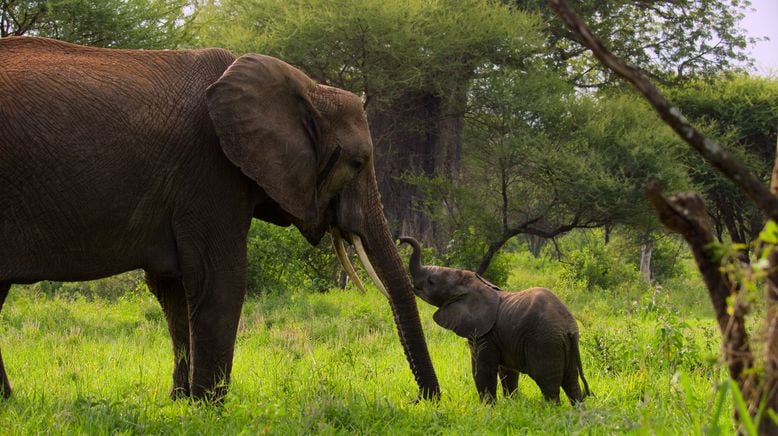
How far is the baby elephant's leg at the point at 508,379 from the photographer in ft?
21.0

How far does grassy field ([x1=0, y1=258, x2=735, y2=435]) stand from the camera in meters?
4.67

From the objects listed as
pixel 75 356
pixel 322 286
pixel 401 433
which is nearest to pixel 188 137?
pixel 401 433

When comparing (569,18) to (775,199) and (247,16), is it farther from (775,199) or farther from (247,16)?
(247,16)

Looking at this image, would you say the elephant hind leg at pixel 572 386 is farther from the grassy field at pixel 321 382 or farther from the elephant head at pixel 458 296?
the elephant head at pixel 458 296

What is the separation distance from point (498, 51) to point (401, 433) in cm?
1443

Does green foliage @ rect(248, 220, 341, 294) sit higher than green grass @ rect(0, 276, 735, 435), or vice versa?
green grass @ rect(0, 276, 735, 435)

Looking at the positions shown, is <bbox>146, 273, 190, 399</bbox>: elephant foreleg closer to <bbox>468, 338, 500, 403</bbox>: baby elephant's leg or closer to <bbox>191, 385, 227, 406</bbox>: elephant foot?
<bbox>191, 385, 227, 406</bbox>: elephant foot

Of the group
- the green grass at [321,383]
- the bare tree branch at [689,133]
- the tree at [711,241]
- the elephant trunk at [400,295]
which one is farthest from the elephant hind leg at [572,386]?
the bare tree branch at [689,133]

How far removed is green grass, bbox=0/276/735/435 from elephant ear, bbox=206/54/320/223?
1177mm

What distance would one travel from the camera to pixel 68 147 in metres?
4.99

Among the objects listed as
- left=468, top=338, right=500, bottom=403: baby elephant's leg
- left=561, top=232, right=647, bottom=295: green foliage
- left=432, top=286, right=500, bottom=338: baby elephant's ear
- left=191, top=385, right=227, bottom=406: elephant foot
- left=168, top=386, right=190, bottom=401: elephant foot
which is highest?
left=432, top=286, right=500, bottom=338: baby elephant's ear

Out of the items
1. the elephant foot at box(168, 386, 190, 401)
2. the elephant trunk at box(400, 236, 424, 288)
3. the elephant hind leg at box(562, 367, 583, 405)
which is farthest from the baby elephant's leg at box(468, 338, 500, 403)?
the elephant foot at box(168, 386, 190, 401)

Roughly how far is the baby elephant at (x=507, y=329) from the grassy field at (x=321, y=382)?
19 centimetres

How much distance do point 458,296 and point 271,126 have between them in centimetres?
177
